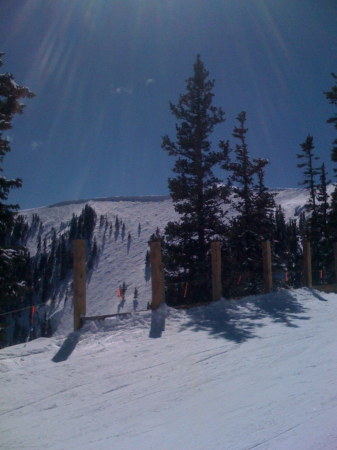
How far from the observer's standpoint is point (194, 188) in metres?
17.5

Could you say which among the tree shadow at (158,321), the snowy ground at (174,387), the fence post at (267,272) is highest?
the fence post at (267,272)

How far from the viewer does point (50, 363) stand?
7074mm

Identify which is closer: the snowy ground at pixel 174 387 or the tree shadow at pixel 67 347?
the snowy ground at pixel 174 387

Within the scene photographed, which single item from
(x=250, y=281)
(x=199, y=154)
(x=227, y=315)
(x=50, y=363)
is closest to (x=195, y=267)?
(x=250, y=281)

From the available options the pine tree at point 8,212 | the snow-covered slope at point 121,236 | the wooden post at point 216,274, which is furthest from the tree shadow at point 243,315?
the snow-covered slope at point 121,236

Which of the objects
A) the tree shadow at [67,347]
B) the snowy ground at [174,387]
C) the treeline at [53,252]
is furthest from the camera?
the treeline at [53,252]

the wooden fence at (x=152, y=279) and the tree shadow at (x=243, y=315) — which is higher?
the wooden fence at (x=152, y=279)

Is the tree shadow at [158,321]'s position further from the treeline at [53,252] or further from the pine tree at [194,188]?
the treeline at [53,252]

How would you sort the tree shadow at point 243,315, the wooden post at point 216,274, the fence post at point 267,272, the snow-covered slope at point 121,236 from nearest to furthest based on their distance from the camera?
the tree shadow at point 243,315 < the wooden post at point 216,274 < the fence post at point 267,272 < the snow-covered slope at point 121,236

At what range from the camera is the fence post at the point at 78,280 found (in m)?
8.64

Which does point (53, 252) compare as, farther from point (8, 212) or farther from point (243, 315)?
point (243, 315)

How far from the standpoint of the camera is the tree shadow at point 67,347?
7309mm

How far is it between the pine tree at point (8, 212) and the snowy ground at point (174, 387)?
5.36m

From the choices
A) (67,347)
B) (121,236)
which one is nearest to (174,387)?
(67,347)
